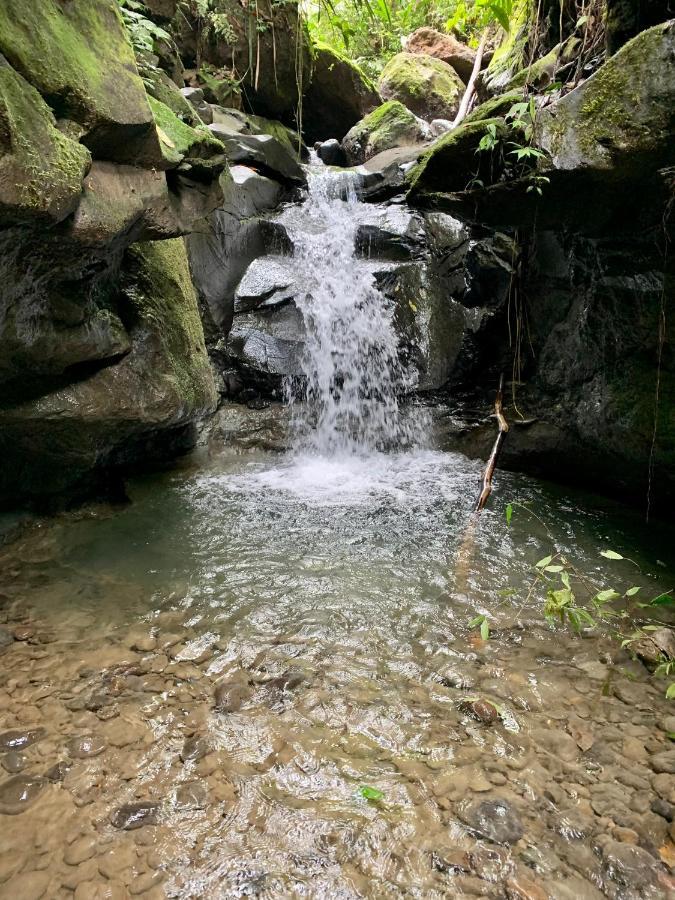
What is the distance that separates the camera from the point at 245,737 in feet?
7.91

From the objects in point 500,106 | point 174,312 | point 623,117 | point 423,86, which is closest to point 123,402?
point 174,312

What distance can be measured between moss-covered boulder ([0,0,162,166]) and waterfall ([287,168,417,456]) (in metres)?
4.03

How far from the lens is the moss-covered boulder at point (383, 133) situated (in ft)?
39.9

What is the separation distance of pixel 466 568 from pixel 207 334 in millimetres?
5556

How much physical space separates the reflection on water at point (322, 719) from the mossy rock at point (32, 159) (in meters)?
2.50

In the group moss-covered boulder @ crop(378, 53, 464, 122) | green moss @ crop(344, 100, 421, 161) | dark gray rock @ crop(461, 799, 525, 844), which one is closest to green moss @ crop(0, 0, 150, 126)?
dark gray rock @ crop(461, 799, 525, 844)

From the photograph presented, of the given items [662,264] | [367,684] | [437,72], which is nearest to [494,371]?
[662,264]

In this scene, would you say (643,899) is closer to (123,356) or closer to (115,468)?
(123,356)

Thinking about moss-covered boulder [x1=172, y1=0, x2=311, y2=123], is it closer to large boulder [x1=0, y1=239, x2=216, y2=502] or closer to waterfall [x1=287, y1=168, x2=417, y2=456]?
waterfall [x1=287, y1=168, x2=417, y2=456]

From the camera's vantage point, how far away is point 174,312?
5.43 m

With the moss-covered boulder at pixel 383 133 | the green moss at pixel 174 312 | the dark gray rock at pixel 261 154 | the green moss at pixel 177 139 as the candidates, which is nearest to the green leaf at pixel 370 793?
the green moss at pixel 174 312

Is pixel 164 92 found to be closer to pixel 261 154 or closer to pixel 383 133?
pixel 261 154

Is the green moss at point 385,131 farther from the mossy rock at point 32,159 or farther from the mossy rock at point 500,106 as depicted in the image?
the mossy rock at point 32,159

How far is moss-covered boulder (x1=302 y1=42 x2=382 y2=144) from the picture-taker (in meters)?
11.9
